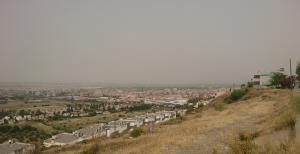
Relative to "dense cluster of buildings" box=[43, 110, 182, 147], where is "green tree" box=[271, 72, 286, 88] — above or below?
above

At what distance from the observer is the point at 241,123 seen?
20.0 meters

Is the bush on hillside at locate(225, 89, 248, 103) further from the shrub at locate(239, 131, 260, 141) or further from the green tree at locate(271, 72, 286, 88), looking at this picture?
the shrub at locate(239, 131, 260, 141)

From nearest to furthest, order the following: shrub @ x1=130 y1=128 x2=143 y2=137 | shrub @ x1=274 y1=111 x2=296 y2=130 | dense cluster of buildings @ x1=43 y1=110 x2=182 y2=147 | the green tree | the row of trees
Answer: shrub @ x1=274 y1=111 x2=296 y2=130 < shrub @ x1=130 y1=128 x2=143 y2=137 < the row of trees < the green tree < dense cluster of buildings @ x1=43 y1=110 x2=182 y2=147

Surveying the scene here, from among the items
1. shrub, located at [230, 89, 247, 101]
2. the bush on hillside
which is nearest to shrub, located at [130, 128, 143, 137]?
the bush on hillside

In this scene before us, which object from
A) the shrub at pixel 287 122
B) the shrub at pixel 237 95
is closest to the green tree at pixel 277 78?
the shrub at pixel 237 95

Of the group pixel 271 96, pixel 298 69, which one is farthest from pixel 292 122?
pixel 298 69

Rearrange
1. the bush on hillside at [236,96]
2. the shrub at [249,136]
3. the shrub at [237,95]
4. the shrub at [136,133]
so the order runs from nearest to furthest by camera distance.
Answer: the shrub at [249,136]
the shrub at [136,133]
the bush on hillside at [236,96]
the shrub at [237,95]

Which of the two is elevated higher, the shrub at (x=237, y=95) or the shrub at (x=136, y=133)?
the shrub at (x=237, y=95)

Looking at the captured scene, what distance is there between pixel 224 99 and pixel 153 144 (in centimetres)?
2450

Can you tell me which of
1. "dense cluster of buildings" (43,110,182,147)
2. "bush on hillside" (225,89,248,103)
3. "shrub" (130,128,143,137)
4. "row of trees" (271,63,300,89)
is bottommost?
"dense cluster of buildings" (43,110,182,147)

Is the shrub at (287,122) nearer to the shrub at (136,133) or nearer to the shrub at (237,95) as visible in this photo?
the shrub at (136,133)

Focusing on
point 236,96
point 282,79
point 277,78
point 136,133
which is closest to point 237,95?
point 236,96

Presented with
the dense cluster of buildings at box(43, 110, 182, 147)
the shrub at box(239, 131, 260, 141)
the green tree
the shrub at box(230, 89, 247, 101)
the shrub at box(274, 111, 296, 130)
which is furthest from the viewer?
the dense cluster of buildings at box(43, 110, 182, 147)

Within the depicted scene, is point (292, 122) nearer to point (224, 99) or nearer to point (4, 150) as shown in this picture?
point (224, 99)
